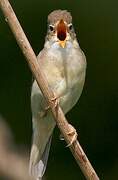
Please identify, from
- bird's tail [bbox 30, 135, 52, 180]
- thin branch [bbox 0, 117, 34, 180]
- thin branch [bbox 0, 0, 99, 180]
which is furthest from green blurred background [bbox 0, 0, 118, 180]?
thin branch [bbox 0, 0, 99, 180]

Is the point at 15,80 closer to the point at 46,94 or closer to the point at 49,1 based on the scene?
the point at 49,1

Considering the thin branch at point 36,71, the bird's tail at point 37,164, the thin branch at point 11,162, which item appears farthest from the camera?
the thin branch at point 11,162

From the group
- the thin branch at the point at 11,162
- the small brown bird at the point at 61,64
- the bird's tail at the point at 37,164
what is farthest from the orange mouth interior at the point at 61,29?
the thin branch at the point at 11,162

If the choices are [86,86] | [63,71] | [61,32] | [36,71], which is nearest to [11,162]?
[63,71]

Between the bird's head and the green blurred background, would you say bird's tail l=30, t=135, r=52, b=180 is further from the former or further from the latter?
the green blurred background

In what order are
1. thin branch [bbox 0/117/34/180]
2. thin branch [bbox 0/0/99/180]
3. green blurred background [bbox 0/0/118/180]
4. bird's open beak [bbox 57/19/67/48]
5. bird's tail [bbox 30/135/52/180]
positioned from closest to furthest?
thin branch [bbox 0/0/99/180]
bird's open beak [bbox 57/19/67/48]
bird's tail [bbox 30/135/52/180]
thin branch [bbox 0/117/34/180]
green blurred background [bbox 0/0/118/180]

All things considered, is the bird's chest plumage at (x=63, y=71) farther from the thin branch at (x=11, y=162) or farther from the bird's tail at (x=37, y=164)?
the thin branch at (x=11, y=162)
